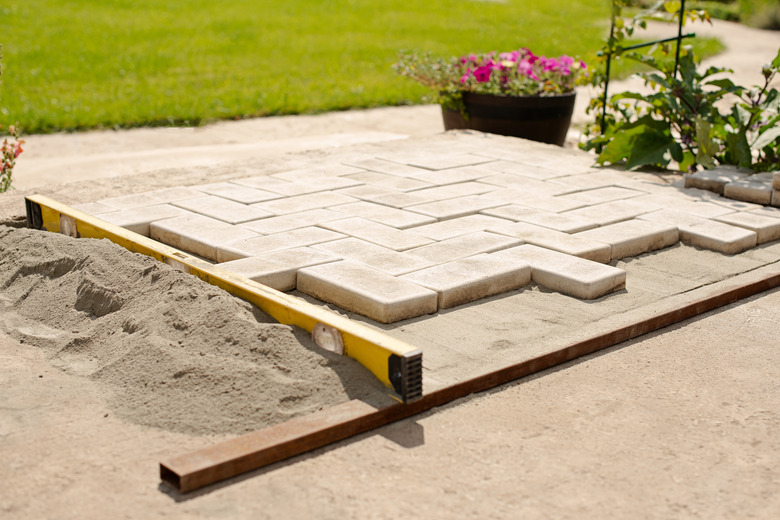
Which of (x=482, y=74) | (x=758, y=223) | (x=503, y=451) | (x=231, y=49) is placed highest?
(x=482, y=74)

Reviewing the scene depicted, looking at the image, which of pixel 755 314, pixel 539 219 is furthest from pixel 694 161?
pixel 755 314

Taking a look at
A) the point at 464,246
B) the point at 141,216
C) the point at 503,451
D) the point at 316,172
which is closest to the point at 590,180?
the point at 316,172

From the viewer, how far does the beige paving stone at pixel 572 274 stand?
423 centimetres

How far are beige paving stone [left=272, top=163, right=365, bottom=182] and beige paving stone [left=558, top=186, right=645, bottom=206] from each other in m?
Result: 1.62

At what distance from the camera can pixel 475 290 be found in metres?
4.17

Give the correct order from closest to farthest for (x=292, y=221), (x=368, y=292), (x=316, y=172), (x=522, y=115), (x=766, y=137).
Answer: (x=368, y=292) < (x=292, y=221) < (x=766, y=137) < (x=316, y=172) < (x=522, y=115)

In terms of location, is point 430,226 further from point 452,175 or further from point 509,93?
point 509,93

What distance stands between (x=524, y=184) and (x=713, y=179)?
1.35 m

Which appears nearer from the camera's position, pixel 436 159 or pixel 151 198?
pixel 151 198

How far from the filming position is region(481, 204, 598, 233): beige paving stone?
5.13 metres

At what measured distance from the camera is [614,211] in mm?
5566

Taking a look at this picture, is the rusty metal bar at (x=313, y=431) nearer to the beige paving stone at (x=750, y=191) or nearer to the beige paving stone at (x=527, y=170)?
the beige paving stone at (x=750, y=191)

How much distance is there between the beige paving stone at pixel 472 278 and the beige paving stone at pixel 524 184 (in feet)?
5.53

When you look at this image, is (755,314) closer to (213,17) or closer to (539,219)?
(539,219)
